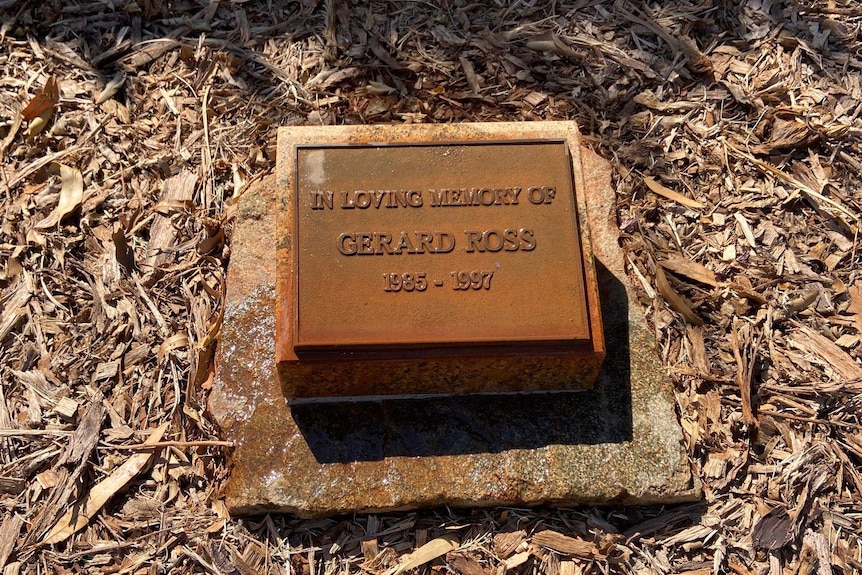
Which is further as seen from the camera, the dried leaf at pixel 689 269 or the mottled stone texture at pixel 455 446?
the dried leaf at pixel 689 269

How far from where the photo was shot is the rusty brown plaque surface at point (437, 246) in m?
2.46

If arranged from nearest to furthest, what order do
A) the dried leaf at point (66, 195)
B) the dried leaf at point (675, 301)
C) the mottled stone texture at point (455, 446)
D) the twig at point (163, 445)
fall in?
1. the mottled stone texture at point (455, 446)
2. the twig at point (163, 445)
3. the dried leaf at point (675, 301)
4. the dried leaf at point (66, 195)

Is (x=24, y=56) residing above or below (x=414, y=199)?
below

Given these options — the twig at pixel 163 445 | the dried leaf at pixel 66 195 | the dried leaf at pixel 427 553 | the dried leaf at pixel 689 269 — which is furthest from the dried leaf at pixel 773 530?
the dried leaf at pixel 66 195

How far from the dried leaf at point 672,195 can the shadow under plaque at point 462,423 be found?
1066 mm

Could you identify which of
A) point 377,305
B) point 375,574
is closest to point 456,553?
point 375,574

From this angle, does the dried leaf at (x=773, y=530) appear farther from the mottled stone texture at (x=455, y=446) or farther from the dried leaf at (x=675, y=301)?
the dried leaf at (x=675, y=301)

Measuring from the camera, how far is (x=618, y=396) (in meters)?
2.74

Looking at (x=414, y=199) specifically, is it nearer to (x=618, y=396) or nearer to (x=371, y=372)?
(x=371, y=372)

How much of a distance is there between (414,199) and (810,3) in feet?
9.16

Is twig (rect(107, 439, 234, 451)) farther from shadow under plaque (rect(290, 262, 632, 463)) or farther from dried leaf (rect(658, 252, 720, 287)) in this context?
dried leaf (rect(658, 252, 720, 287))

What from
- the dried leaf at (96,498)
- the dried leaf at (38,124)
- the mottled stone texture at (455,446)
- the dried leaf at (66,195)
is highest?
the dried leaf at (38,124)

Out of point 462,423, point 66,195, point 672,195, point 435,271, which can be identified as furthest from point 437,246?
point 66,195

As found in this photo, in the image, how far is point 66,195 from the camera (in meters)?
3.37
